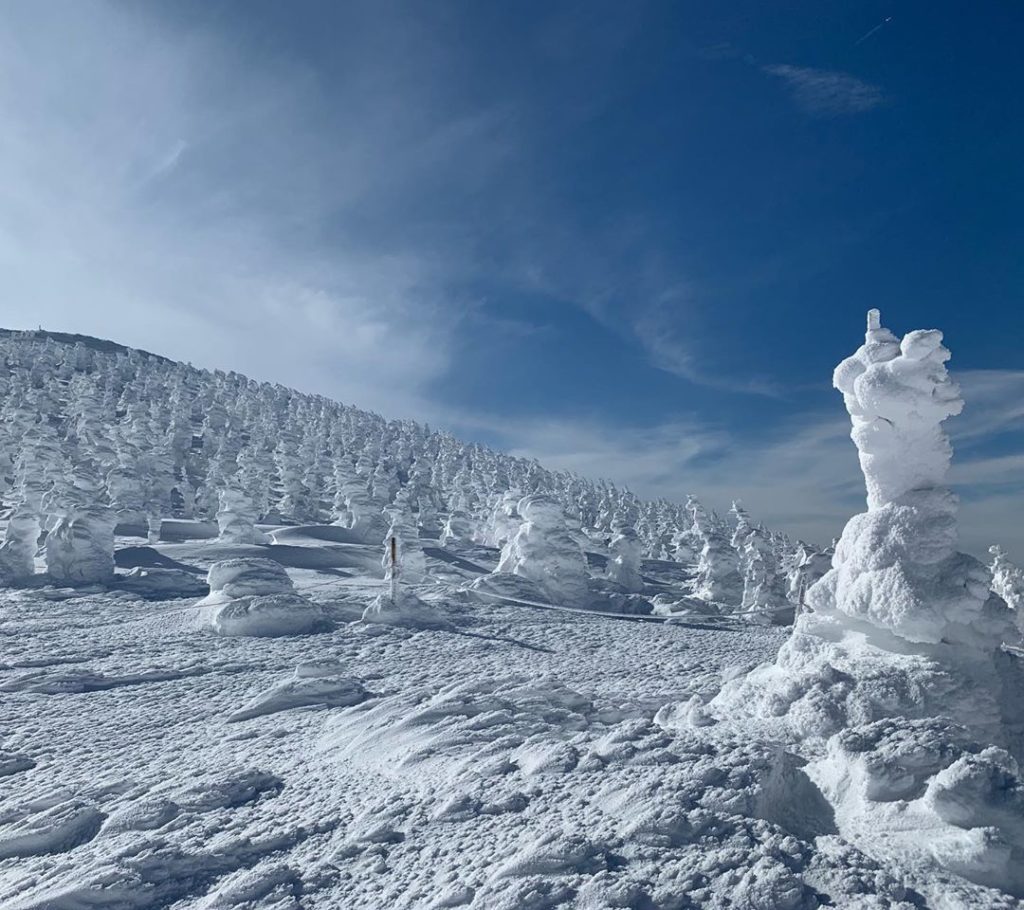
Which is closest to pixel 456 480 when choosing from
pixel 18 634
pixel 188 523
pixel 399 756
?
pixel 188 523

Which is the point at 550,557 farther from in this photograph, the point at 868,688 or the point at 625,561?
the point at 868,688

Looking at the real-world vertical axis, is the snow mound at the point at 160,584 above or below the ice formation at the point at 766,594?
below

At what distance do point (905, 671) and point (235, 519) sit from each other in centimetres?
4368

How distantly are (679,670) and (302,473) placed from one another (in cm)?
5926

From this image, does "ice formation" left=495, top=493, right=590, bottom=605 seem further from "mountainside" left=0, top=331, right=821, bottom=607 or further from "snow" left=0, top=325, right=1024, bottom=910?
"snow" left=0, top=325, right=1024, bottom=910

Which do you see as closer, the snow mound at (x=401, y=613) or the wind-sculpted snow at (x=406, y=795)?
the wind-sculpted snow at (x=406, y=795)

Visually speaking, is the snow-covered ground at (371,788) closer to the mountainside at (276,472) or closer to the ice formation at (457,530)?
the mountainside at (276,472)

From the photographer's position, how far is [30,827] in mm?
8750

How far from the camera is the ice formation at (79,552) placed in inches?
1212

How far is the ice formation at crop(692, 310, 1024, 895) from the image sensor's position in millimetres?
6555

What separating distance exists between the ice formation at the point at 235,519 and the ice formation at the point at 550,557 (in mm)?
21156

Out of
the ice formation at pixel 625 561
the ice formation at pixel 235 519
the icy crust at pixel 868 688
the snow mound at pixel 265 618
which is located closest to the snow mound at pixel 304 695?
the snow mound at pixel 265 618

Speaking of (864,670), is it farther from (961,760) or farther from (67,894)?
(67,894)

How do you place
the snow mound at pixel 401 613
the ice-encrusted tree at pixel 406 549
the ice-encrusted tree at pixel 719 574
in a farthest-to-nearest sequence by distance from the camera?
the ice-encrusted tree at pixel 719 574 < the ice-encrusted tree at pixel 406 549 < the snow mound at pixel 401 613
